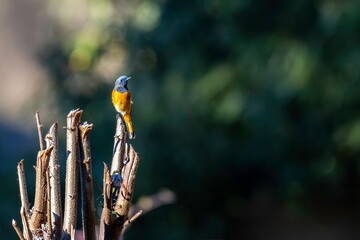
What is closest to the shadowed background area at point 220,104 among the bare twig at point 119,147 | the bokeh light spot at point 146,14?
the bokeh light spot at point 146,14

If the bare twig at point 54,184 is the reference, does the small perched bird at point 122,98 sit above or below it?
above

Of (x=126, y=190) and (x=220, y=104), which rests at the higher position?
(x=220, y=104)

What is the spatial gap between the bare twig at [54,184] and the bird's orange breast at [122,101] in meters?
0.12

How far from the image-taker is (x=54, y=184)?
1.71 m

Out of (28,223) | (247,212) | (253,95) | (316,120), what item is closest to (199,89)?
(253,95)

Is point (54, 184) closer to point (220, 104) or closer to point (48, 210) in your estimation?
point (48, 210)

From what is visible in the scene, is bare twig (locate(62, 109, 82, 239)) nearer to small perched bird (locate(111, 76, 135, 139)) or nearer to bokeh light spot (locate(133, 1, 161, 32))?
small perched bird (locate(111, 76, 135, 139))

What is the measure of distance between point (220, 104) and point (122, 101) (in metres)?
6.04

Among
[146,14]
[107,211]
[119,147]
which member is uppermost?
[146,14]

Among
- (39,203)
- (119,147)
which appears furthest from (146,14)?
(39,203)

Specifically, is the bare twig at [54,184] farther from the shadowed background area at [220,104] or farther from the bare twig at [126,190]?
the shadowed background area at [220,104]

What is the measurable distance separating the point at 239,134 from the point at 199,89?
542mm

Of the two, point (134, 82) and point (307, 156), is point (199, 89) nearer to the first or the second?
point (134, 82)

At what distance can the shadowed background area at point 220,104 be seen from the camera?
7.38 m
